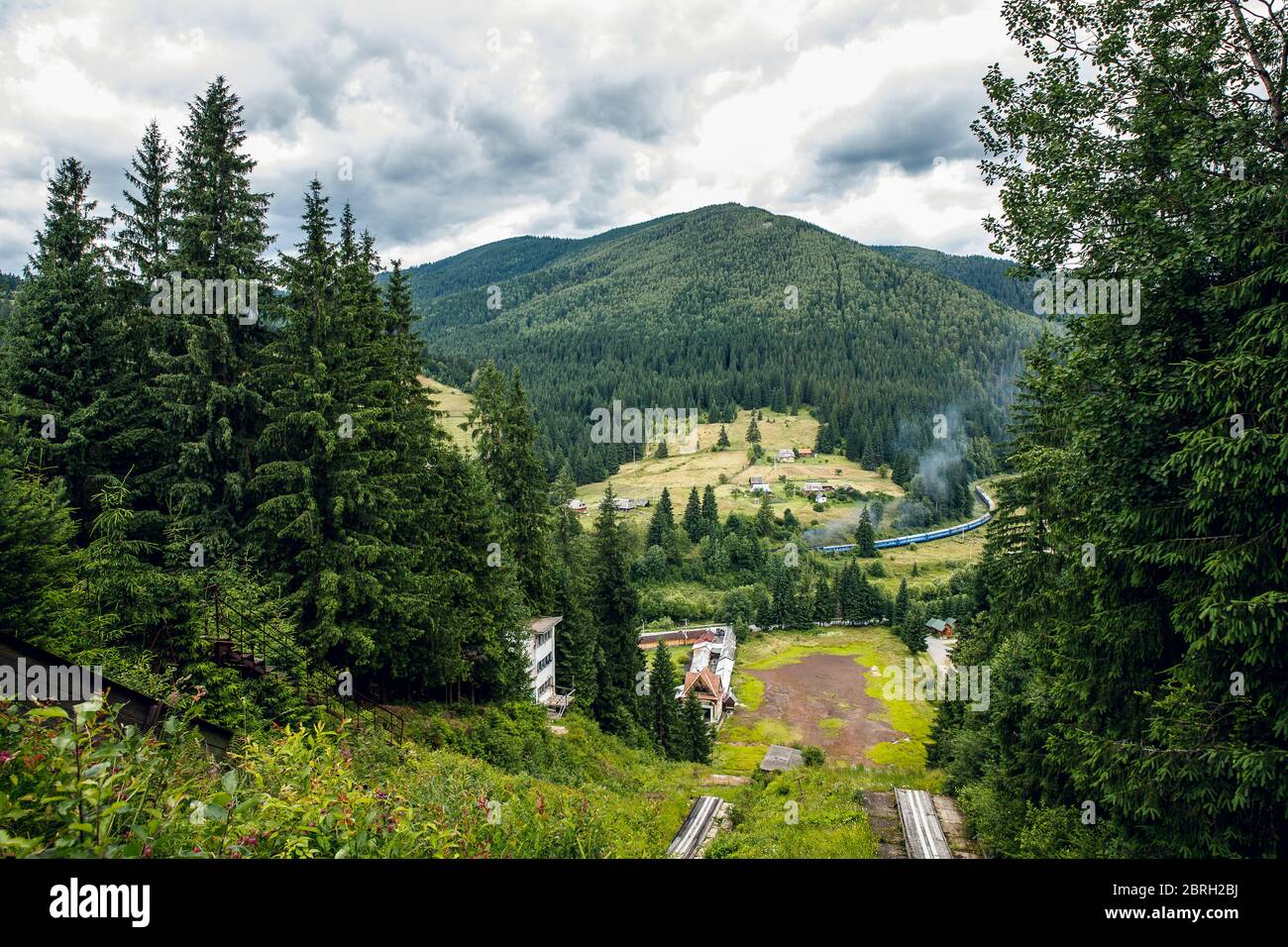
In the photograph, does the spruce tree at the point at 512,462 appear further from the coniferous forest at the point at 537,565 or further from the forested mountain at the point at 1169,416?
the forested mountain at the point at 1169,416

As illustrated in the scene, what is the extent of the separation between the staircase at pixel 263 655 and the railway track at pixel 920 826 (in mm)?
14120

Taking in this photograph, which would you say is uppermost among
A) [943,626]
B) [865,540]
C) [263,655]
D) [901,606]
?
[263,655]

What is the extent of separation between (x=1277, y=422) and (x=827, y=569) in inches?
4262

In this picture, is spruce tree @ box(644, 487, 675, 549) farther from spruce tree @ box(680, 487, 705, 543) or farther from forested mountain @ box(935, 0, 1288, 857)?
forested mountain @ box(935, 0, 1288, 857)

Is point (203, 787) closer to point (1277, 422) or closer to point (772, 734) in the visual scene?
point (1277, 422)

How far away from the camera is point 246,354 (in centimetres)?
1997

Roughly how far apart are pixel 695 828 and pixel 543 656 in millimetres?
18394

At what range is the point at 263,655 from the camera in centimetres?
1530

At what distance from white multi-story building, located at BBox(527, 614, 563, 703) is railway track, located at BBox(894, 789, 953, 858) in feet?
62.0

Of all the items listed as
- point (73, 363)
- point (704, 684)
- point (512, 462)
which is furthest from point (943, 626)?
point (73, 363)

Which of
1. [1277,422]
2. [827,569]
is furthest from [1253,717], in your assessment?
[827,569]

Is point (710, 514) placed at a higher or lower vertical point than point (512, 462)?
lower

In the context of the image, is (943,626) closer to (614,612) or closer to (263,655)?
(614,612)

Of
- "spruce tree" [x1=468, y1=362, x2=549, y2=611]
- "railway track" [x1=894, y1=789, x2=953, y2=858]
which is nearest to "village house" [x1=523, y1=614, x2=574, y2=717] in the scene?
"spruce tree" [x1=468, y1=362, x2=549, y2=611]
